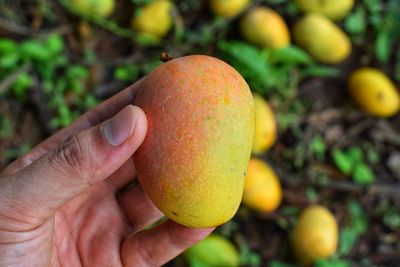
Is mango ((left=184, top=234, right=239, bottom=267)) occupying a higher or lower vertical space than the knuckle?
lower

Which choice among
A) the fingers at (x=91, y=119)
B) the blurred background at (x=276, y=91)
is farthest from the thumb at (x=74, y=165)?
the blurred background at (x=276, y=91)

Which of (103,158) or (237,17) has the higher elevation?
(103,158)

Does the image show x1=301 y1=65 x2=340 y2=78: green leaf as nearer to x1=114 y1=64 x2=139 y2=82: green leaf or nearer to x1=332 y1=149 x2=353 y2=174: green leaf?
x1=332 y1=149 x2=353 y2=174: green leaf

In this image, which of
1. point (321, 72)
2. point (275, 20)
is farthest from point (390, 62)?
point (275, 20)

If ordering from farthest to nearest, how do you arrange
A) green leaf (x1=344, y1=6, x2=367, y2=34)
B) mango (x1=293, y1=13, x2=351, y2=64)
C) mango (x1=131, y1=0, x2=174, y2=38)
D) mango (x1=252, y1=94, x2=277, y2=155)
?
1. green leaf (x1=344, y1=6, x2=367, y2=34)
2. mango (x1=293, y1=13, x2=351, y2=64)
3. mango (x1=131, y1=0, x2=174, y2=38)
4. mango (x1=252, y1=94, x2=277, y2=155)

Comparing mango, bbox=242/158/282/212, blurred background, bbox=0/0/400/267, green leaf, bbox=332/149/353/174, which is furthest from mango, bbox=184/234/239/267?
green leaf, bbox=332/149/353/174

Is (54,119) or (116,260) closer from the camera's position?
(116,260)

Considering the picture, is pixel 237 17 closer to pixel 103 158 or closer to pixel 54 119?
pixel 54 119

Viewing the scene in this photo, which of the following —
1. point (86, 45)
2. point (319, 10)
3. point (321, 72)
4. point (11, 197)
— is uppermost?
point (11, 197)
